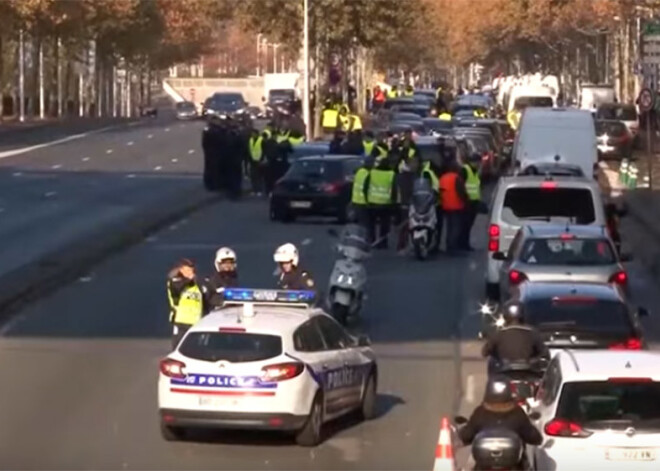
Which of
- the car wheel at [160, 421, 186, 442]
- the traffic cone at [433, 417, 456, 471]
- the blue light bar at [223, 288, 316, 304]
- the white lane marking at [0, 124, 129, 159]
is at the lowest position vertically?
the car wheel at [160, 421, 186, 442]

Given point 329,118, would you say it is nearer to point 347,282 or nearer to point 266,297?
point 347,282

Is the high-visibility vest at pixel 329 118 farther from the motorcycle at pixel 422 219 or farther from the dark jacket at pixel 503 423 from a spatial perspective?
the dark jacket at pixel 503 423

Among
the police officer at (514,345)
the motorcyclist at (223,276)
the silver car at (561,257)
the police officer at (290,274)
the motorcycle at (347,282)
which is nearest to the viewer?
the police officer at (514,345)

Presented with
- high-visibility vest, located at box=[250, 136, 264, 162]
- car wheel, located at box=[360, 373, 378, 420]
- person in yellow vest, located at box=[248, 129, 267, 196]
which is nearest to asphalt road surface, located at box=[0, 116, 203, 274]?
person in yellow vest, located at box=[248, 129, 267, 196]

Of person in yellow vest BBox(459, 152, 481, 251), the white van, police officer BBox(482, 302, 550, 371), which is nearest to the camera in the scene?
police officer BBox(482, 302, 550, 371)

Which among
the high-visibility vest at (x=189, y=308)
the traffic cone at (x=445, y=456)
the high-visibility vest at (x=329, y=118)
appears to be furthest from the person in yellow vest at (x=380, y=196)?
the high-visibility vest at (x=329, y=118)

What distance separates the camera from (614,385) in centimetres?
1310

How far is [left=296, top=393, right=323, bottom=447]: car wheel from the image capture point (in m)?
16.8

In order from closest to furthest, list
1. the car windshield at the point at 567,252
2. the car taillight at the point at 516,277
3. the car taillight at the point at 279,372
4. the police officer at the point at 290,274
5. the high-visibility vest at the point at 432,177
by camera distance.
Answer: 1. the car taillight at the point at 279,372
2. the police officer at the point at 290,274
3. the car taillight at the point at 516,277
4. the car windshield at the point at 567,252
5. the high-visibility vest at the point at 432,177

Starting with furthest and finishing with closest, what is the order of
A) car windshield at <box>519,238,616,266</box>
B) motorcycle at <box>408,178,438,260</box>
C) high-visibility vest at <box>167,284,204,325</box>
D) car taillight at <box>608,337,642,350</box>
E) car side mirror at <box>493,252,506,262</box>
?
motorcycle at <box>408,178,438,260</box> < car side mirror at <box>493,252,506,262</box> < car windshield at <box>519,238,616,266</box> < high-visibility vest at <box>167,284,204,325</box> < car taillight at <box>608,337,642,350</box>

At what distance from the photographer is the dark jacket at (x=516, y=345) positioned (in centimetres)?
1688

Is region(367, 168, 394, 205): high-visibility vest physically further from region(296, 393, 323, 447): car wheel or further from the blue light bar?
region(296, 393, 323, 447): car wheel

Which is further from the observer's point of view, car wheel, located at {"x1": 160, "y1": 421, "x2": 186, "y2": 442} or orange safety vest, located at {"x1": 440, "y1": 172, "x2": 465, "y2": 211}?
orange safety vest, located at {"x1": 440, "y1": 172, "x2": 465, "y2": 211}

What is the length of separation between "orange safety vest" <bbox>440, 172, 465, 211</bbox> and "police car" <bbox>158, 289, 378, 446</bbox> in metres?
17.0
